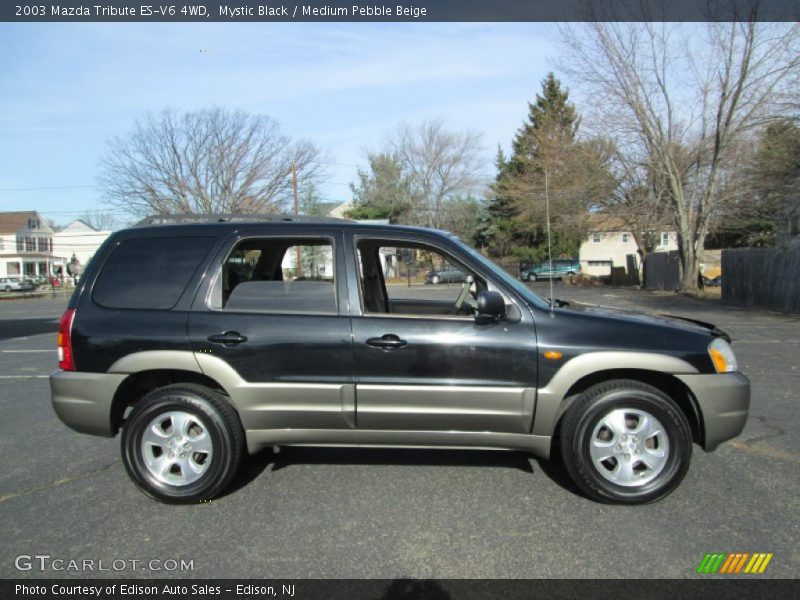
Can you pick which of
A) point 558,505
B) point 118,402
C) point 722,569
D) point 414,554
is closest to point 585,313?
point 558,505

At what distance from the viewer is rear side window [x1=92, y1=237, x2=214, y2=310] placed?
3.98 m

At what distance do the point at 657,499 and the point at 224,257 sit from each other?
326cm

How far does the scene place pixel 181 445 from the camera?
12.5 ft

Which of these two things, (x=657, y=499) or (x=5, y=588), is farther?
→ (x=657, y=499)

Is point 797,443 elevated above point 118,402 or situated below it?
below

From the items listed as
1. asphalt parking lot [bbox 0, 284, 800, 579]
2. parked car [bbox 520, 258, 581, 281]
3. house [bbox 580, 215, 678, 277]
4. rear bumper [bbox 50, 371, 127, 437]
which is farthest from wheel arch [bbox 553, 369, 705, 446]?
house [bbox 580, 215, 678, 277]

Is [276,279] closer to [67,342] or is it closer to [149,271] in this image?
[149,271]

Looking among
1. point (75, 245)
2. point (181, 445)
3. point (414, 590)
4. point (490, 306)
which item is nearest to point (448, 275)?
point (490, 306)

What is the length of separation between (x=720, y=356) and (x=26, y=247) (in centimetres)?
8479

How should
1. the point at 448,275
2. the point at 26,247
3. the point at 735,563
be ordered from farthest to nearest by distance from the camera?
the point at 26,247
the point at 448,275
the point at 735,563

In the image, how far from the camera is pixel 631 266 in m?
38.8

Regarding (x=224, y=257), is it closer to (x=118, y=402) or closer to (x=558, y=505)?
(x=118, y=402)

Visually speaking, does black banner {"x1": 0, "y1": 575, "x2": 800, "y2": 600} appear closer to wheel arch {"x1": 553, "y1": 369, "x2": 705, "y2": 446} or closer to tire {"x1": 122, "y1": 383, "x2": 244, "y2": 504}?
tire {"x1": 122, "y1": 383, "x2": 244, "y2": 504}

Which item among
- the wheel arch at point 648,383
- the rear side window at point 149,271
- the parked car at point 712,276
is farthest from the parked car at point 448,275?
the parked car at point 712,276
